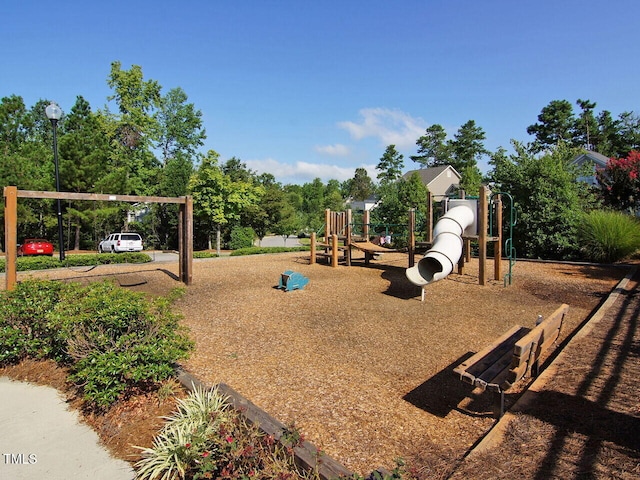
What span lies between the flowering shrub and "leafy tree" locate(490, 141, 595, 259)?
4.53ft

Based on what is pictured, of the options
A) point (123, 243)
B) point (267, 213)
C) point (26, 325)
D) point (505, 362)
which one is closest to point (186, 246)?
point (26, 325)

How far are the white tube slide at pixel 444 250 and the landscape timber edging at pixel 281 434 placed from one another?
204 inches

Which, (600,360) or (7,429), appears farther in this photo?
(600,360)

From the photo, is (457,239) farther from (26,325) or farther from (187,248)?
(26,325)

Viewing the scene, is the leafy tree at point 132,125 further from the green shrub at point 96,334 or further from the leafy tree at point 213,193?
the green shrub at point 96,334

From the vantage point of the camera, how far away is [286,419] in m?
3.49

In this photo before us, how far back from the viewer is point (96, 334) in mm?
Result: 3910

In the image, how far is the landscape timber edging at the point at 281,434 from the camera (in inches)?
97.3

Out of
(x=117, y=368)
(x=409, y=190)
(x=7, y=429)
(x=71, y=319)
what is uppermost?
(x=409, y=190)

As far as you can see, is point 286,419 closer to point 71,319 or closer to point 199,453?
point 199,453

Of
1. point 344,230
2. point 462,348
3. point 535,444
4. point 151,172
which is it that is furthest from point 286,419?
A: point 151,172

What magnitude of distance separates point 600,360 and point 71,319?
5.72 meters

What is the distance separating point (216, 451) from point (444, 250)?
6.55m

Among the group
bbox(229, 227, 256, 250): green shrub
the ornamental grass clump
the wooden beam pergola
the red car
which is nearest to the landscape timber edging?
the ornamental grass clump
